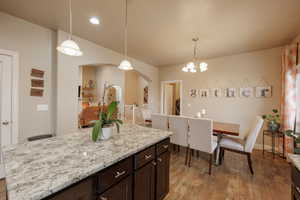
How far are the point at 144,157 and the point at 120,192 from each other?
37cm

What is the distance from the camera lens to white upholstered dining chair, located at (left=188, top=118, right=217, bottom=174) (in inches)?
92.7

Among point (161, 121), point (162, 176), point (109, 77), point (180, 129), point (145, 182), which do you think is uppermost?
point (109, 77)

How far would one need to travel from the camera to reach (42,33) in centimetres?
254

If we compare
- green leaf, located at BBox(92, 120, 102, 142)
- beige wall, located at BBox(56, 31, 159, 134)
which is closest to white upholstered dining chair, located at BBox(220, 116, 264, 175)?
green leaf, located at BBox(92, 120, 102, 142)

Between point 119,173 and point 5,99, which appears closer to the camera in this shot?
point 119,173

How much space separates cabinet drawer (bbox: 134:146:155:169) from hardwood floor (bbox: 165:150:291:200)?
89cm

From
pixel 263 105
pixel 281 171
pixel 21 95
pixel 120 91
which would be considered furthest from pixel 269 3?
pixel 120 91

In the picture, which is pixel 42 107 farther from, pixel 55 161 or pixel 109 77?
pixel 109 77

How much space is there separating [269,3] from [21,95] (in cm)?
435

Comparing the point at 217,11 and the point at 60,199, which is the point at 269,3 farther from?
the point at 60,199

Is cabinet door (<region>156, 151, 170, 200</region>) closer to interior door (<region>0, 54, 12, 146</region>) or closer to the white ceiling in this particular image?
the white ceiling

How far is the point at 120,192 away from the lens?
1083mm

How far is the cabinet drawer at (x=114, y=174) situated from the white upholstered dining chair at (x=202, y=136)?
171cm

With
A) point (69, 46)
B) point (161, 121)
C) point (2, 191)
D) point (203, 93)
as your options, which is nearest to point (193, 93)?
point (203, 93)
